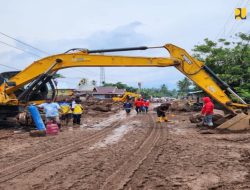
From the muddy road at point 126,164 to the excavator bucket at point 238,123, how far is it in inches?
122

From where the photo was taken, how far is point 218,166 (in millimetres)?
7961

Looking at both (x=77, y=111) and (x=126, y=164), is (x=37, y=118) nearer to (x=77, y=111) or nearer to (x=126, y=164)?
(x=77, y=111)

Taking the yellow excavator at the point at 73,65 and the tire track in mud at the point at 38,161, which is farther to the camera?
the yellow excavator at the point at 73,65

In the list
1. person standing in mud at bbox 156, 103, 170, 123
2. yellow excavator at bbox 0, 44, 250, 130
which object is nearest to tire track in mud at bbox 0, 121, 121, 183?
yellow excavator at bbox 0, 44, 250, 130

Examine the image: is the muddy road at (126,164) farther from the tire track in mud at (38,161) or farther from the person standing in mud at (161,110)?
the person standing in mud at (161,110)

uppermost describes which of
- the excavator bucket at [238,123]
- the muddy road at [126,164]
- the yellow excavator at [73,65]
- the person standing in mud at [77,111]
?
the yellow excavator at [73,65]

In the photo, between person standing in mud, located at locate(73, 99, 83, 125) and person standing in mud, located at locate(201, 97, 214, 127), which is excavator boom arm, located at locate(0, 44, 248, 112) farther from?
person standing in mud, located at locate(73, 99, 83, 125)

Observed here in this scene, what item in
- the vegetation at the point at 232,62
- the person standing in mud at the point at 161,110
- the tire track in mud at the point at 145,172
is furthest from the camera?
the vegetation at the point at 232,62

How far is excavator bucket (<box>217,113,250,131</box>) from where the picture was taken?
15602 mm

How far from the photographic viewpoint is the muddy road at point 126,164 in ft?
21.4

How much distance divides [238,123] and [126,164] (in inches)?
344

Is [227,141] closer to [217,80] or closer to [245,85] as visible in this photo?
[217,80]

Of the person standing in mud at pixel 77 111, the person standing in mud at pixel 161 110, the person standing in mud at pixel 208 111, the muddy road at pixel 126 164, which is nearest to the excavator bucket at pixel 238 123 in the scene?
the person standing in mud at pixel 208 111

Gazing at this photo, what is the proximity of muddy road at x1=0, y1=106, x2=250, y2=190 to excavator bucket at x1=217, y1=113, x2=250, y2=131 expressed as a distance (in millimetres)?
3098
